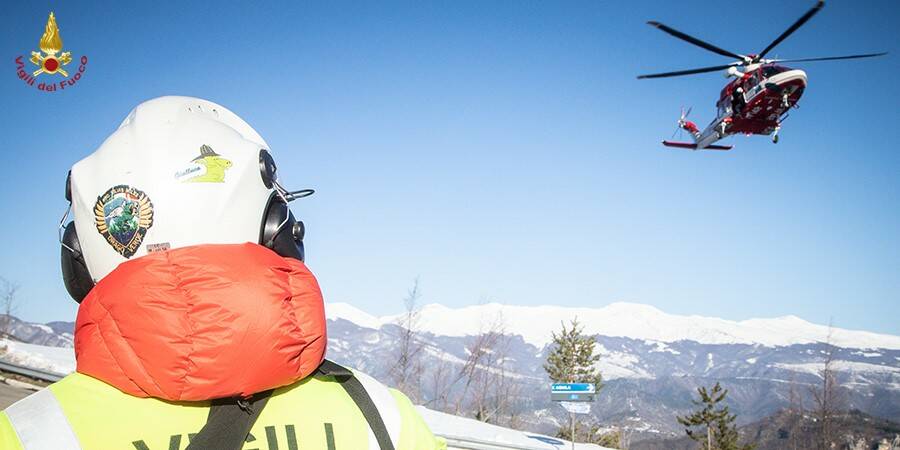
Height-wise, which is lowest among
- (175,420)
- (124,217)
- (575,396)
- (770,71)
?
(575,396)

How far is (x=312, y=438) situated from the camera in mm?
1559

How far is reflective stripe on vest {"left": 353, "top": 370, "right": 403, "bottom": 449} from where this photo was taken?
1.66m

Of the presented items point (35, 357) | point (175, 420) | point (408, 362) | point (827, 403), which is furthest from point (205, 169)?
point (827, 403)

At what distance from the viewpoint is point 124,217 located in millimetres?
1582

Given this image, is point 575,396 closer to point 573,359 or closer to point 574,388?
point 574,388

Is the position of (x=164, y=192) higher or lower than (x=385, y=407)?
higher

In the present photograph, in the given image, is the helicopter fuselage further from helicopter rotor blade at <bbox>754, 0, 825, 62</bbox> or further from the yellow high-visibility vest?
the yellow high-visibility vest

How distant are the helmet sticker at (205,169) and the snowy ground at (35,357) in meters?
20.2

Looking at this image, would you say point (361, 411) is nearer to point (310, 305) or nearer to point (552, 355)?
point (310, 305)

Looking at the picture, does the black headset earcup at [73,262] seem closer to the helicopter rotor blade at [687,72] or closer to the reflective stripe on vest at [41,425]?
the reflective stripe on vest at [41,425]

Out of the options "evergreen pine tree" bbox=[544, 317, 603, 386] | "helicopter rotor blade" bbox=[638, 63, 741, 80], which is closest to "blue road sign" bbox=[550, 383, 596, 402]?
"helicopter rotor blade" bbox=[638, 63, 741, 80]

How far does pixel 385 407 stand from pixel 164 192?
3.00 ft

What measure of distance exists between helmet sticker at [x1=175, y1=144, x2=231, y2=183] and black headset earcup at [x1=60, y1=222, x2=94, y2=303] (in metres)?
0.49

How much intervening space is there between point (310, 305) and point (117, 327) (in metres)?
0.49
